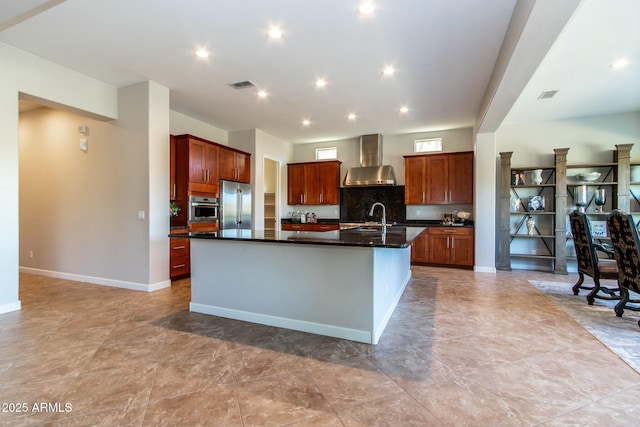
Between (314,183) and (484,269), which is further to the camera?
(314,183)

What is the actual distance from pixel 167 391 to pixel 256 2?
2928 millimetres

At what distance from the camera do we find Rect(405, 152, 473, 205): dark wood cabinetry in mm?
6129

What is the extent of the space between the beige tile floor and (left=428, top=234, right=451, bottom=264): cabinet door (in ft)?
8.84

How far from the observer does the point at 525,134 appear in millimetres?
5930

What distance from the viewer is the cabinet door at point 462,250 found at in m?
5.81

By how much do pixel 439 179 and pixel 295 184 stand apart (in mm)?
3343

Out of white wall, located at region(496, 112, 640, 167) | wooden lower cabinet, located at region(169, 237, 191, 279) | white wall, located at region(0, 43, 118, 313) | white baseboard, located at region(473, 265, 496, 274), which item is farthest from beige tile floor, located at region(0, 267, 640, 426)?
white wall, located at region(496, 112, 640, 167)

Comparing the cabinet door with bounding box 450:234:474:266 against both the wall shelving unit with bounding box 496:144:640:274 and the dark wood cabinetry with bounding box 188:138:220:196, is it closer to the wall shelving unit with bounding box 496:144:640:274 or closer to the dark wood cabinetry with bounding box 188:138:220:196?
the wall shelving unit with bounding box 496:144:640:274

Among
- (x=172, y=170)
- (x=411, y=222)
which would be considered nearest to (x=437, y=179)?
(x=411, y=222)

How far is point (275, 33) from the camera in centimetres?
295

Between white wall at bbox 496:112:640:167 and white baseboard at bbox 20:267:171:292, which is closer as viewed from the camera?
white baseboard at bbox 20:267:171:292

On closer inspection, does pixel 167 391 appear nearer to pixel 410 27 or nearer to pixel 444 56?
pixel 410 27

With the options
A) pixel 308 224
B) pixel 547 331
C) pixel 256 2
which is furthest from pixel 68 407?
pixel 308 224

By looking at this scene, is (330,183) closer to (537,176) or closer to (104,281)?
(537,176)
